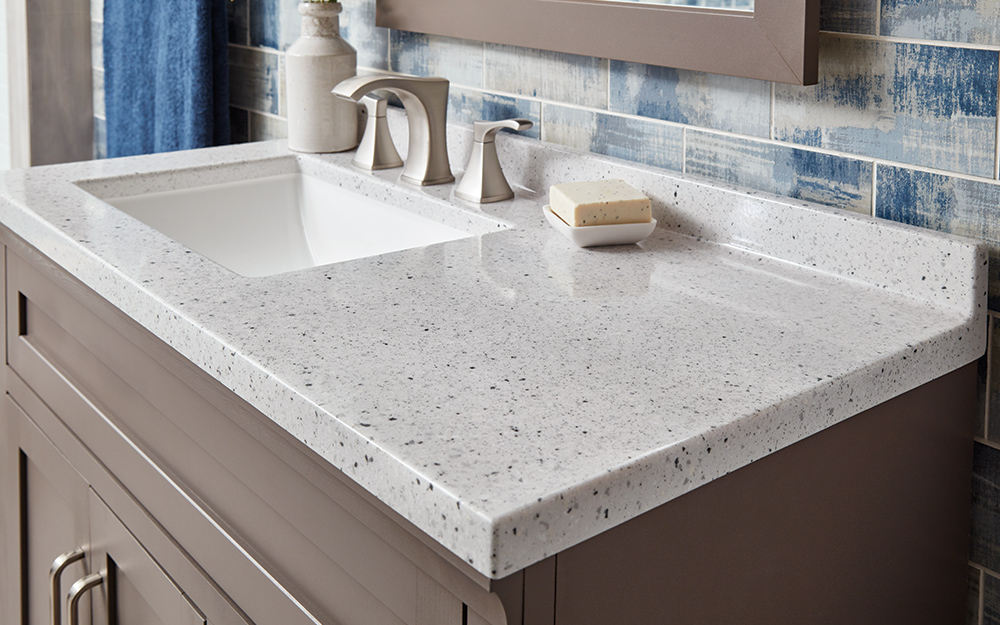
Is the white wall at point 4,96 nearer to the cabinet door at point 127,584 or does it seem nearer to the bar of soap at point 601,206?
the cabinet door at point 127,584

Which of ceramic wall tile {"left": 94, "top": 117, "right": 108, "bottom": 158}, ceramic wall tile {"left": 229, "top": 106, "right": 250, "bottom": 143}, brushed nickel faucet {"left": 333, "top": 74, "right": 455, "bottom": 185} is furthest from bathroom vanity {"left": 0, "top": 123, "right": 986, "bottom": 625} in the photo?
ceramic wall tile {"left": 94, "top": 117, "right": 108, "bottom": 158}

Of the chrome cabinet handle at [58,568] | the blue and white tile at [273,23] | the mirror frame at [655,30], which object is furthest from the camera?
the blue and white tile at [273,23]

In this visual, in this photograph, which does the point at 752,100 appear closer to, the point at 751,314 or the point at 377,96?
the point at 751,314

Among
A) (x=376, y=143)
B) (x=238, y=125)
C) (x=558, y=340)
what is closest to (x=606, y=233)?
(x=558, y=340)

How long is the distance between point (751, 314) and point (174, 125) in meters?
1.41

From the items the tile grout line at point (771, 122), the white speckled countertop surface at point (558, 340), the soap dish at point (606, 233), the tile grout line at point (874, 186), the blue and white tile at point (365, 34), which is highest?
the blue and white tile at point (365, 34)

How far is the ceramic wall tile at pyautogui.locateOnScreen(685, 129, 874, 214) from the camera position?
939 mm

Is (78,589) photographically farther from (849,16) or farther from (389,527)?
(849,16)

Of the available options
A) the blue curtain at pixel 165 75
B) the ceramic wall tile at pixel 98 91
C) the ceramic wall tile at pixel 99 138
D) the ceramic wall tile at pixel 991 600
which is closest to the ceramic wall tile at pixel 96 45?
the ceramic wall tile at pixel 98 91

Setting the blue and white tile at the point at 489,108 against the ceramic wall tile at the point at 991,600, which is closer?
the ceramic wall tile at the point at 991,600

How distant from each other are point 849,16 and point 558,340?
453mm

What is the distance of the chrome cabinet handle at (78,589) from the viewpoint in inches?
42.5

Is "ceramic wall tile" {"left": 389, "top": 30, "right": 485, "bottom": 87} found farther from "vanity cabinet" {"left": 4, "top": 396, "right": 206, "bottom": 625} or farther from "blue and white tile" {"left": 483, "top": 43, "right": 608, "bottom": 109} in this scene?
"vanity cabinet" {"left": 4, "top": 396, "right": 206, "bottom": 625}

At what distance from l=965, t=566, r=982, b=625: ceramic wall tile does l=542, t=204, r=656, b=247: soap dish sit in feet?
1.54
